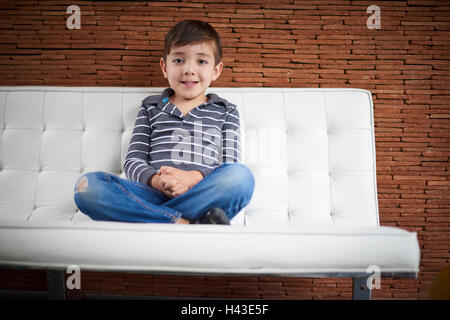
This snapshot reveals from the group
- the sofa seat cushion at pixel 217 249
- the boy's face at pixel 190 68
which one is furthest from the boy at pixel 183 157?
the sofa seat cushion at pixel 217 249

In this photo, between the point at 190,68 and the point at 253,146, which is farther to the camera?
the point at 253,146

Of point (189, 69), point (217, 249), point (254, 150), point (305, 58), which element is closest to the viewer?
point (217, 249)

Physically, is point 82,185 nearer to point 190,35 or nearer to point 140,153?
point 140,153

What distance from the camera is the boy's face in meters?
0.96

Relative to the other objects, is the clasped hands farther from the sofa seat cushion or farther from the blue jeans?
the sofa seat cushion

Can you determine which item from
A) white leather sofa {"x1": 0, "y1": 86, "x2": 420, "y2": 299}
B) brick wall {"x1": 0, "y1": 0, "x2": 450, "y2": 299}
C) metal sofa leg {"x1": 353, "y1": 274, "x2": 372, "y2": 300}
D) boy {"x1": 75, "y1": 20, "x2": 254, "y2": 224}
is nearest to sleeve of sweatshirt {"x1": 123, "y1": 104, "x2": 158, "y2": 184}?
boy {"x1": 75, "y1": 20, "x2": 254, "y2": 224}

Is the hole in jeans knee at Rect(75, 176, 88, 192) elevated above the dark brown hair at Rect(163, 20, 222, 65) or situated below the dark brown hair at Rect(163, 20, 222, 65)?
below

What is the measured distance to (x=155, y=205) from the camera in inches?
29.3

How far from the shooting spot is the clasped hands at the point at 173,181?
2.52ft

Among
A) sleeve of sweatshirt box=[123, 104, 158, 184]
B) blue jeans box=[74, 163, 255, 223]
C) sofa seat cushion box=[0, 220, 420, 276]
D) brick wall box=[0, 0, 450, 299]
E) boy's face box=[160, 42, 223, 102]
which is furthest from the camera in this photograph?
brick wall box=[0, 0, 450, 299]

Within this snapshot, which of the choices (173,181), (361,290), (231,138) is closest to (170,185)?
(173,181)

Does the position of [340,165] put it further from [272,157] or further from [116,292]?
[116,292]

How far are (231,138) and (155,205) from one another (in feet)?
1.25

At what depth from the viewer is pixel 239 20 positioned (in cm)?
124
